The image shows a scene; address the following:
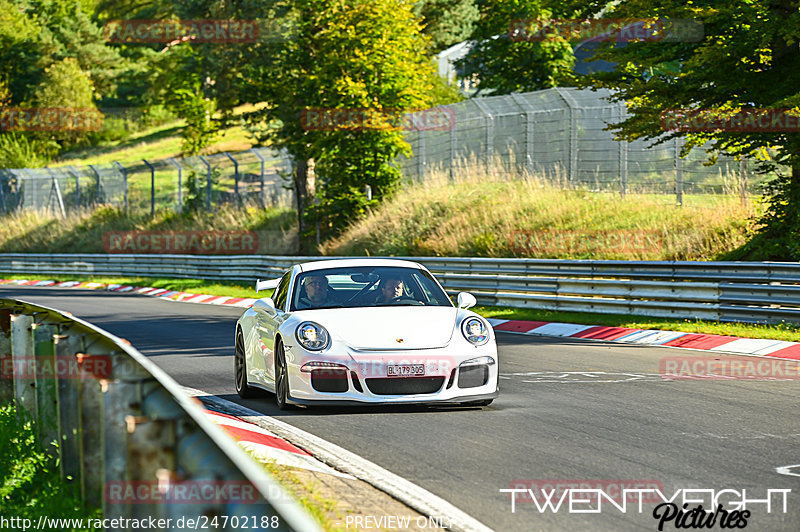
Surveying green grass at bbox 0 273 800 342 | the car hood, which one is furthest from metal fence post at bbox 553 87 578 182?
the car hood

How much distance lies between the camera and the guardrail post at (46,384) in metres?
6.45

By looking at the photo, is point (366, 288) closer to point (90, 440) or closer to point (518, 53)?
point (90, 440)

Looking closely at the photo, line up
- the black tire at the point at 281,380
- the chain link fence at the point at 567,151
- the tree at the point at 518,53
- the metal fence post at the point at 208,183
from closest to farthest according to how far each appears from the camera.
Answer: the black tire at the point at 281,380
the chain link fence at the point at 567,151
the metal fence post at the point at 208,183
the tree at the point at 518,53

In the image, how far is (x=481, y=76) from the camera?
47781 mm

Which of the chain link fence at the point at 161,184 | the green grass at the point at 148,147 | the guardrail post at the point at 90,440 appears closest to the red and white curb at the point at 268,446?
the guardrail post at the point at 90,440

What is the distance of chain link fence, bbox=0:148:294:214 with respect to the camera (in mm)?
40281

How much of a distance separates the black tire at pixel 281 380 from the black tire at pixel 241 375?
88cm

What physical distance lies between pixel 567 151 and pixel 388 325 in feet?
65.0

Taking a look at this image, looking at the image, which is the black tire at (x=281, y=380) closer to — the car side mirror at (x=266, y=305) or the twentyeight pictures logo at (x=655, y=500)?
the car side mirror at (x=266, y=305)

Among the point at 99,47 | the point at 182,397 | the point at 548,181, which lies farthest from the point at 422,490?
the point at 99,47

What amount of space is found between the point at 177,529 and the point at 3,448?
14.7ft

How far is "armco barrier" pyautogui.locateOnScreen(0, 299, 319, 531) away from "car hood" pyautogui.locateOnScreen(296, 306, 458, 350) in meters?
2.61

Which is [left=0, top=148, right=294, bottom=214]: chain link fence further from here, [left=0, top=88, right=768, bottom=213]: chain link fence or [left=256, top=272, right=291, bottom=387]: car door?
[left=256, top=272, right=291, bottom=387]: car door

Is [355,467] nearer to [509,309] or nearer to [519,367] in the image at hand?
[519,367]
